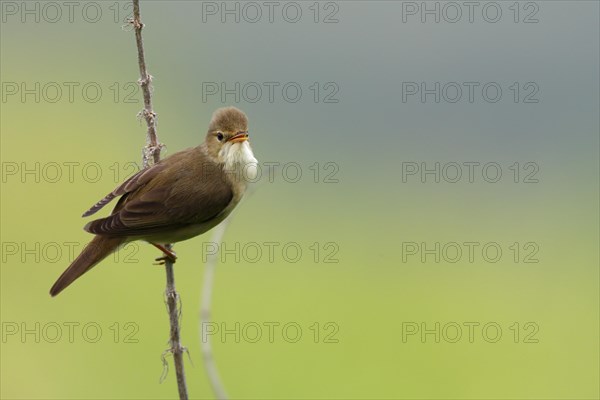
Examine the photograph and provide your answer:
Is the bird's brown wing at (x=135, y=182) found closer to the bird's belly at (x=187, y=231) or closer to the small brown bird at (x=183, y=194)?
the small brown bird at (x=183, y=194)

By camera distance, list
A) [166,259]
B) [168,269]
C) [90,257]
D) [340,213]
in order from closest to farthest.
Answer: [168,269] < [166,259] < [90,257] < [340,213]

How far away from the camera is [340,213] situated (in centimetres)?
1850

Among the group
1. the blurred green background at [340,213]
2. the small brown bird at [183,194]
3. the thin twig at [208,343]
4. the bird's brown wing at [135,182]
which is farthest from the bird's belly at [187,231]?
the blurred green background at [340,213]

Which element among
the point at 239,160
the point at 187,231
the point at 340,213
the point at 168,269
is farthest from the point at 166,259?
the point at 340,213

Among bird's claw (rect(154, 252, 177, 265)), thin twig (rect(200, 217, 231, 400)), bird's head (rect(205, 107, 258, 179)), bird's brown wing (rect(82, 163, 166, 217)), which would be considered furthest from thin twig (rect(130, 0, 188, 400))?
bird's head (rect(205, 107, 258, 179))

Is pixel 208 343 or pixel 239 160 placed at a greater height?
pixel 239 160

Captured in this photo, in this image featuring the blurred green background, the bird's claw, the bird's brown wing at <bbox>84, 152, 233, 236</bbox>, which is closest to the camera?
the bird's claw

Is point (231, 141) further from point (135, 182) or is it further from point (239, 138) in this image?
point (135, 182)

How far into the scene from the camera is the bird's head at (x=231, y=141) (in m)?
5.38

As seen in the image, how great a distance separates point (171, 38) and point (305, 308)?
29.3 feet

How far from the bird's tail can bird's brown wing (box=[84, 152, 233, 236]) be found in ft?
0.50

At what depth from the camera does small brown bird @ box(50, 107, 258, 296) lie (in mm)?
5203

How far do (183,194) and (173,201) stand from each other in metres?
0.07

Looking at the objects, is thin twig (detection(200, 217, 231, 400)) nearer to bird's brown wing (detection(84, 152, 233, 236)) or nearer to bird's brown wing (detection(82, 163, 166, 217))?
bird's brown wing (detection(84, 152, 233, 236))
